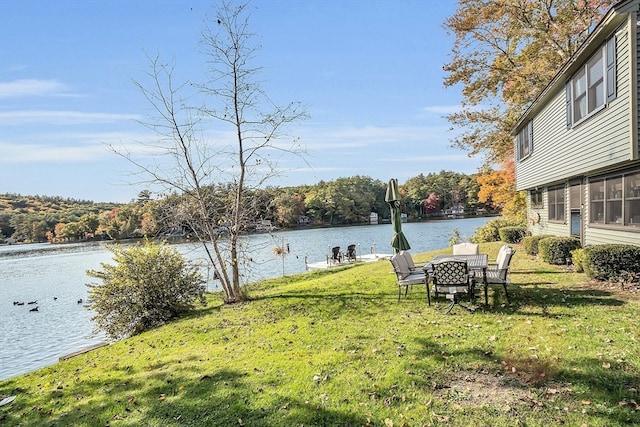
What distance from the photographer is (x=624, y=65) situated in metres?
7.16

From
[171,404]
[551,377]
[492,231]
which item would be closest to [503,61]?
[492,231]

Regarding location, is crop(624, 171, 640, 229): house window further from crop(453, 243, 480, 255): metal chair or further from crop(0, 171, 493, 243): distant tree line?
crop(0, 171, 493, 243): distant tree line

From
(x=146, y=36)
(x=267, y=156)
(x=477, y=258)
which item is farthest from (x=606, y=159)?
(x=146, y=36)

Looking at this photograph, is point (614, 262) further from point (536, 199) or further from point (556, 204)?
point (536, 199)

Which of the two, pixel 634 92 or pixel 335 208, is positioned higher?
pixel 634 92

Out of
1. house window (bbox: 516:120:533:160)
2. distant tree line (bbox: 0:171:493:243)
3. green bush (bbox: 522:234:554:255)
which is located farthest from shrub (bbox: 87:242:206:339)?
distant tree line (bbox: 0:171:493:243)

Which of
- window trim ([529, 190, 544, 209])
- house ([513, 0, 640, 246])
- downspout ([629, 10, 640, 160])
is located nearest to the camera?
downspout ([629, 10, 640, 160])

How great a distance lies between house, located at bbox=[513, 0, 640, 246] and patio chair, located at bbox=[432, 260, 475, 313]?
3.91 metres

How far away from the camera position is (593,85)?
8.80m

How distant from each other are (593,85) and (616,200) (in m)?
2.73

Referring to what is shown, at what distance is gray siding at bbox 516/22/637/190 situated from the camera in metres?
7.24

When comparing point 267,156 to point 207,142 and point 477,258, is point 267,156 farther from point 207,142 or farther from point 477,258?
point 477,258

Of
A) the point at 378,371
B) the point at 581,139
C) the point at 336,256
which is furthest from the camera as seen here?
the point at 336,256

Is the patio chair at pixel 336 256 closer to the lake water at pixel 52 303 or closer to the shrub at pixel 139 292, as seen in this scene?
the lake water at pixel 52 303
